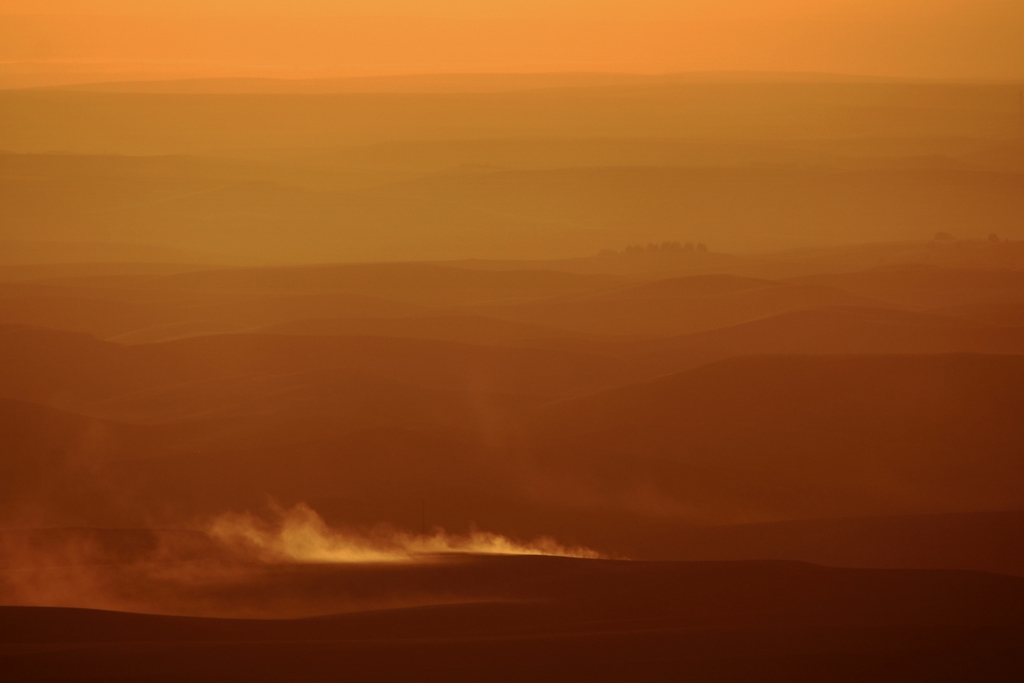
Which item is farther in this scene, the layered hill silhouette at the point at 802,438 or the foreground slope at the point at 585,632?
the layered hill silhouette at the point at 802,438

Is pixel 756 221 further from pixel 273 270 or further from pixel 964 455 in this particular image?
pixel 273 270

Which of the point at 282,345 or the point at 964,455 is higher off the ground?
the point at 282,345

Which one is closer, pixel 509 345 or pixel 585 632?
pixel 585 632

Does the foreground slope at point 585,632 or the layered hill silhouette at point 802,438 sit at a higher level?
the layered hill silhouette at point 802,438

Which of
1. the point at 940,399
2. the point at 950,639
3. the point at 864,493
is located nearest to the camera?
the point at 950,639

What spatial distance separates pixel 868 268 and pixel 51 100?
10.2 m

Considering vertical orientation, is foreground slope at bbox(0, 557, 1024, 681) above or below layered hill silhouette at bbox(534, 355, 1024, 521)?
below

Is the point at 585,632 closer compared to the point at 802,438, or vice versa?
the point at 585,632

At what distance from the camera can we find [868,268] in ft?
45.2

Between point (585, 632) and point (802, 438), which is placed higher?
point (802, 438)

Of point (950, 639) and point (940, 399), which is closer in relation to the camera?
point (950, 639)

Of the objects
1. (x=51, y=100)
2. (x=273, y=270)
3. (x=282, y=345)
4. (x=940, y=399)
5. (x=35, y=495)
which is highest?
(x=51, y=100)

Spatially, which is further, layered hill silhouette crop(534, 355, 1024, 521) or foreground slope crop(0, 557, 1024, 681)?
layered hill silhouette crop(534, 355, 1024, 521)

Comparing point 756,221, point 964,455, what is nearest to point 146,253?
point 756,221
